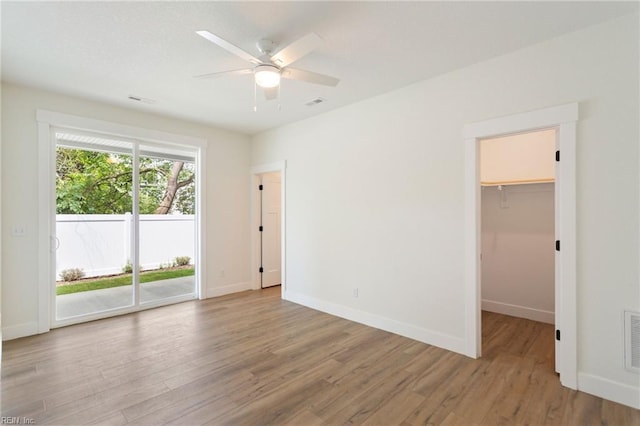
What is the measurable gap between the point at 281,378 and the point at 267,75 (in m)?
2.53

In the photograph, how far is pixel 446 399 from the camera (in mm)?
2244

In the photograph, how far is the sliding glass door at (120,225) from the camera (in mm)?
3846

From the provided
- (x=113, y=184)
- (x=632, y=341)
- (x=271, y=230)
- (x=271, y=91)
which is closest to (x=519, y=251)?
(x=632, y=341)

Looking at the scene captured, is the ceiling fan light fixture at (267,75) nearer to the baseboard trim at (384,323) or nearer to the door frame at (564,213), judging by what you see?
the door frame at (564,213)

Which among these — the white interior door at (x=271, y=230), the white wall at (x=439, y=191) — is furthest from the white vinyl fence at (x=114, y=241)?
the white wall at (x=439, y=191)

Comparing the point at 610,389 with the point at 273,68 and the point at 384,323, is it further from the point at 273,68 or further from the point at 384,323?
the point at 273,68

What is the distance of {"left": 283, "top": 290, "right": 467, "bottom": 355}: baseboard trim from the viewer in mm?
3068

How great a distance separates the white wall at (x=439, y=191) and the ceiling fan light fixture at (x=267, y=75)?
165 cm

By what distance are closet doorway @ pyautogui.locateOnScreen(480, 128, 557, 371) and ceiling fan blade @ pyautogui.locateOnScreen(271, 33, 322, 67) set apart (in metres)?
2.65

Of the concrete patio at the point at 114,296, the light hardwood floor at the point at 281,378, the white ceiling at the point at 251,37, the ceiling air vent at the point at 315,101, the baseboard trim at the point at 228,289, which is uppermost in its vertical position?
the ceiling air vent at the point at 315,101

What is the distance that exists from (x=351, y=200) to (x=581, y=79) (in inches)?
98.7

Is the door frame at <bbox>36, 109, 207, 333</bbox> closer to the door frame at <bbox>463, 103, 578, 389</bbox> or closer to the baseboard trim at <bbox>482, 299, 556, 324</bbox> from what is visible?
the door frame at <bbox>463, 103, 578, 389</bbox>

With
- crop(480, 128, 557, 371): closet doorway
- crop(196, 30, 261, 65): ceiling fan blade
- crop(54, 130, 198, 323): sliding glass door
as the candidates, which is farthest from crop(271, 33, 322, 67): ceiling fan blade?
crop(54, 130, 198, 323): sliding glass door

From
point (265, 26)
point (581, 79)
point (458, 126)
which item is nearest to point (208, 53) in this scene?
point (265, 26)
